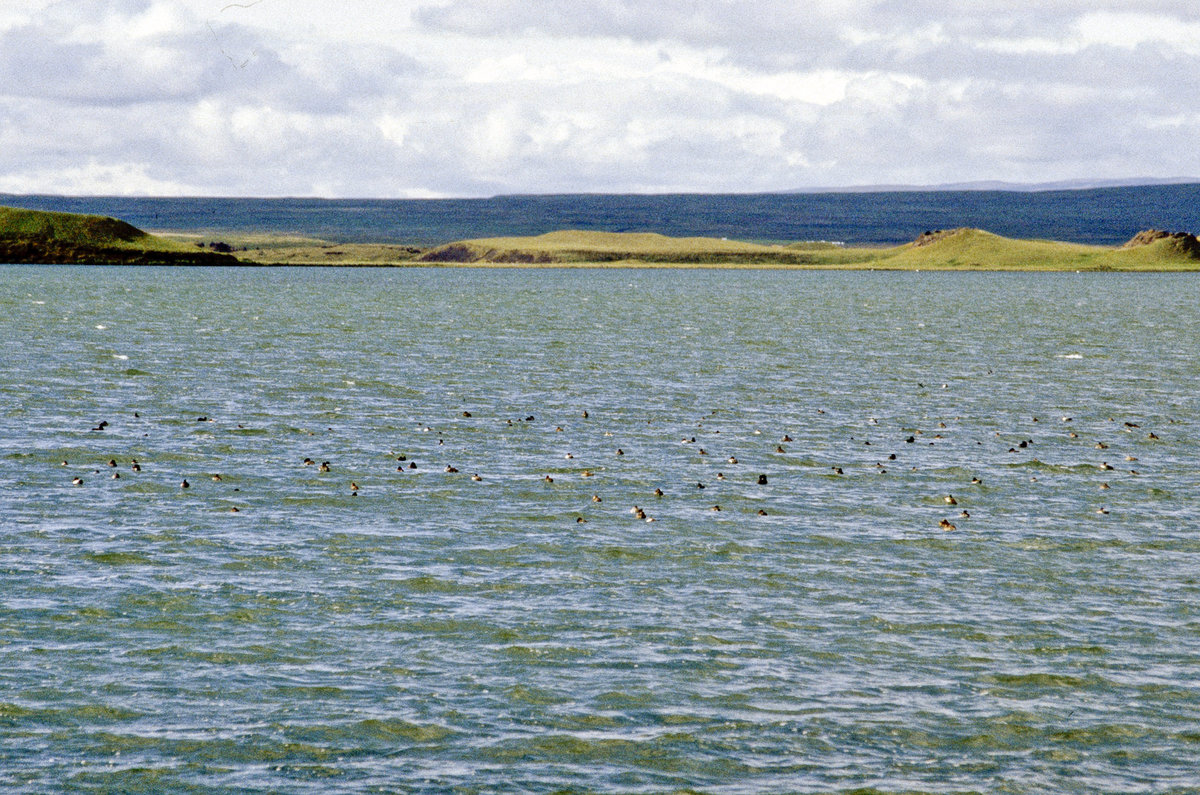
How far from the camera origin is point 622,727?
56.8 ft

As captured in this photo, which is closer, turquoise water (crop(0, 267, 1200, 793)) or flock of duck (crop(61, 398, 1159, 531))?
turquoise water (crop(0, 267, 1200, 793))

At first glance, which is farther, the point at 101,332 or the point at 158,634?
the point at 101,332

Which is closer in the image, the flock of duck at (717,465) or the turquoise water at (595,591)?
the turquoise water at (595,591)

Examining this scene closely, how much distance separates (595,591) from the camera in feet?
76.9

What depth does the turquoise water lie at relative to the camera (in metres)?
16.6

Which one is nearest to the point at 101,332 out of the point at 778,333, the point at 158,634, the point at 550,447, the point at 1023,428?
the point at 778,333

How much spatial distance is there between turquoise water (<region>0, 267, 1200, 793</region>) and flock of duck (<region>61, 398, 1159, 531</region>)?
21 centimetres

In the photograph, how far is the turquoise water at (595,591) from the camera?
16.6 m

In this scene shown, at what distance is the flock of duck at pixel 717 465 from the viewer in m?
31.5

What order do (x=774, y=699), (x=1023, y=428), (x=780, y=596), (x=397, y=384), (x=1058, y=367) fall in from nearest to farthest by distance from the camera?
(x=774, y=699), (x=780, y=596), (x=1023, y=428), (x=397, y=384), (x=1058, y=367)

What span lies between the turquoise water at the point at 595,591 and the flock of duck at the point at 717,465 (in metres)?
0.21

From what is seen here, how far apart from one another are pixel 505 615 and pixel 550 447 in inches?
673

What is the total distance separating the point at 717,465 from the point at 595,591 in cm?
1305

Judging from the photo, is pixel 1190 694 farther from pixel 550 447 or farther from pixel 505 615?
pixel 550 447
